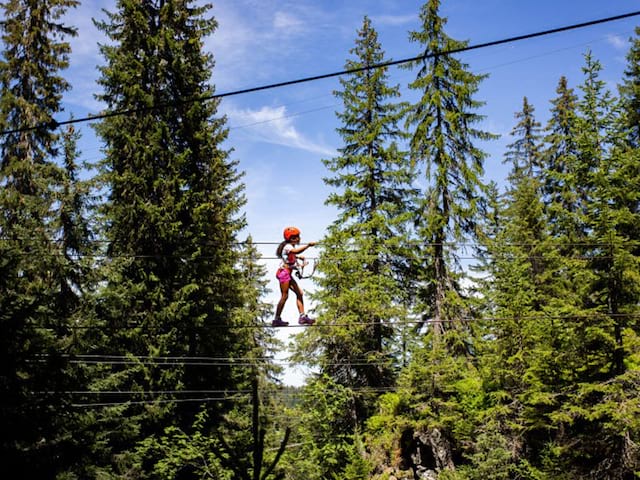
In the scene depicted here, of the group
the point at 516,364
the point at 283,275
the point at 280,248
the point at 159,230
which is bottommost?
the point at 516,364

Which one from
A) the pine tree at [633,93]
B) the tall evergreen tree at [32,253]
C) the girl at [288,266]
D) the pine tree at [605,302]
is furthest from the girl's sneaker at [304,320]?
the pine tree at [633,93]

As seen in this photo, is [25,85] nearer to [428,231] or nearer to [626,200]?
[428,231]

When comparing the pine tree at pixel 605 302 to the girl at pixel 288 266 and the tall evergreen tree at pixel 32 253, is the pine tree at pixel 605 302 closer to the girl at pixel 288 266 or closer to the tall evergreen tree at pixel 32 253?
the girl at pixel 288 266

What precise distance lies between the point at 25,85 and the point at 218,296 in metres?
9.86

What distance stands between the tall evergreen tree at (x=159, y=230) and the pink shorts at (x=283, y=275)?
589cm

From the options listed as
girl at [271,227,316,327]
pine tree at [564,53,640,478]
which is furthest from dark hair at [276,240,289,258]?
pine tree at [564,53,640,478]

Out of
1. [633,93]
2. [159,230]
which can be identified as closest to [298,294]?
[159,230]

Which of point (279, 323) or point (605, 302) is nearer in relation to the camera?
point (279, 323)

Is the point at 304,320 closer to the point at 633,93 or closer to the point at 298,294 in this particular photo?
the point at 298,294

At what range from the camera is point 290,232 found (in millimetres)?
10266

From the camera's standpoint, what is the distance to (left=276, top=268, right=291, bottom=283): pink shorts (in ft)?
33.3

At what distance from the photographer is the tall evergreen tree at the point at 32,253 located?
21.8ft

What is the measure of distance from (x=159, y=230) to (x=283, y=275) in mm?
8005

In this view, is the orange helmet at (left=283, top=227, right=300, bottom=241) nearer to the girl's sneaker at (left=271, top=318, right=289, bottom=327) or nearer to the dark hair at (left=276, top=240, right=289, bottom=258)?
the dark hair at (left=276, top=240, right=289, bottom=258)
